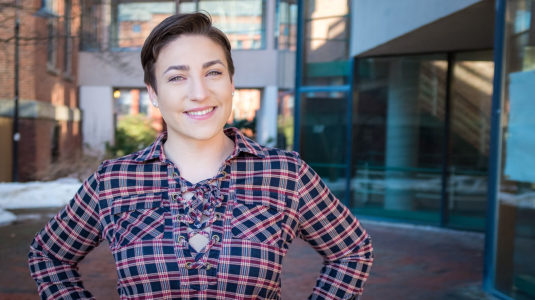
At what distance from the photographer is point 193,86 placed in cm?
175

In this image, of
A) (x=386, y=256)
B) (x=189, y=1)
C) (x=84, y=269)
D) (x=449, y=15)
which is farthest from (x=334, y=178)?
(x=189, y=1)

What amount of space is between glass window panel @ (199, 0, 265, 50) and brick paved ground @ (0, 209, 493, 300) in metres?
13.2

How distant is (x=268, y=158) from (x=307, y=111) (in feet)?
30.9

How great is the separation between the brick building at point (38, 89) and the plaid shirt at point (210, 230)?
12601 millimetres

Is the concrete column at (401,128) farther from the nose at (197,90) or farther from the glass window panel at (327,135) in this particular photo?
the nose at (197,90)

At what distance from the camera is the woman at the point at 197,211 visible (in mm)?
1670

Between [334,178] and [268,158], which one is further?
[334,178]

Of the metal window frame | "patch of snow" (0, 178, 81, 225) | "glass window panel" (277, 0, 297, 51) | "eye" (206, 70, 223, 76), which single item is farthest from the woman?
"glass window panel" (277, 0, 297, 51)

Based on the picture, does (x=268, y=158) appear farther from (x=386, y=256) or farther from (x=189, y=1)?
(x=189, y=1)

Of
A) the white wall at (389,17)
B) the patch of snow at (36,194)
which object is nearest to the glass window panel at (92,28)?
the patch of snow at (36,194)

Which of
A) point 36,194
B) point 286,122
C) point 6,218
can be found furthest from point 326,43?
point 36,194

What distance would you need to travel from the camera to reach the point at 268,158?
1.83 metres

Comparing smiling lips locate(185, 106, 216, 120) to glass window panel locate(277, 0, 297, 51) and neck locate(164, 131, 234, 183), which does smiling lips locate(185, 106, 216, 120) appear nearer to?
neck locate(164, 131, 234, 183)

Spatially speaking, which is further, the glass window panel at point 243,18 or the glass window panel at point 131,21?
the glass window panel at point 131,21
